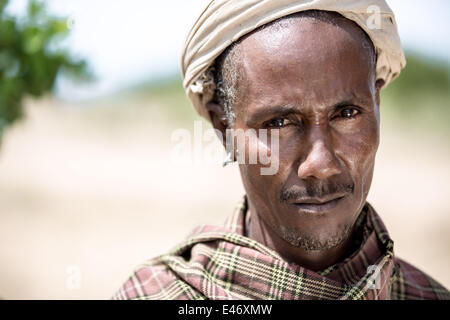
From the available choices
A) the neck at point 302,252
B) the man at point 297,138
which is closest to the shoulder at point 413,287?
the man at point 297,138

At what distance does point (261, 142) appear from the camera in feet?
6.69

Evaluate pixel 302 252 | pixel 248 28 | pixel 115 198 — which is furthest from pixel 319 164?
pixel 115 198

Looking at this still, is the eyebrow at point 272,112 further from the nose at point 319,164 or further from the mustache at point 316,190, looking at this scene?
the mustache at point 316,190

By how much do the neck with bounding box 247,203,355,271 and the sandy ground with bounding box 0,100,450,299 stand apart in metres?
3.93

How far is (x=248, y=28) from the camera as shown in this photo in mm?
2041

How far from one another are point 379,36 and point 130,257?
5488 mm

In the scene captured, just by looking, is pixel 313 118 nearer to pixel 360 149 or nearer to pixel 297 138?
pixel 297 138

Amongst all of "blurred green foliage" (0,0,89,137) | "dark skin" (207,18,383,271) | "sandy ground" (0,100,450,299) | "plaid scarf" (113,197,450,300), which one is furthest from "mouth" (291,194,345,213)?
"sandy ground" (0,100,450,299)

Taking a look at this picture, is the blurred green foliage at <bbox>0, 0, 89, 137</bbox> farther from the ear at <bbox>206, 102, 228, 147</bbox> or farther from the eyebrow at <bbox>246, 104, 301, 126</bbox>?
the eyebrow at <bbox>246, 104, 301, 126</bbox>

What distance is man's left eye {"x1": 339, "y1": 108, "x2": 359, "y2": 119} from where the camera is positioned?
1.99 metres

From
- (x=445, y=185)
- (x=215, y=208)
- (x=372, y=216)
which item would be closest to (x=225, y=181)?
(x=215, y=208)

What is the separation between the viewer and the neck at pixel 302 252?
2.19m

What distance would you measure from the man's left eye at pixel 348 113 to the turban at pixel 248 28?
0.32 m

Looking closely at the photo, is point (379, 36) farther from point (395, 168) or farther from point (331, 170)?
point (395, 168)
